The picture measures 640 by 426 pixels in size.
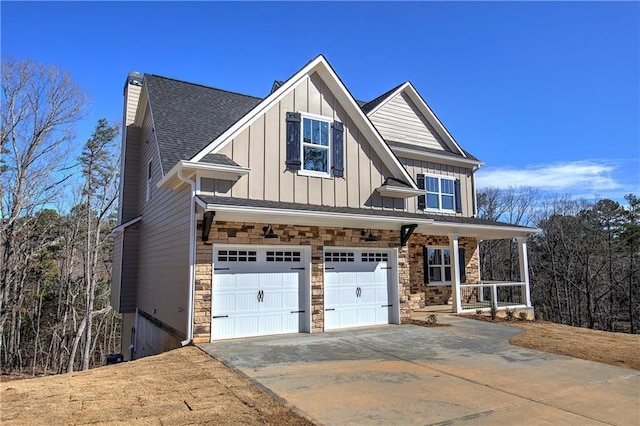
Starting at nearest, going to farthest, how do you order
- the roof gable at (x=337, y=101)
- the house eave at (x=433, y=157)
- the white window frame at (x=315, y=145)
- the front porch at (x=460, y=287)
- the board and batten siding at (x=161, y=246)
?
the board and batten siding at (x=161, y=246) < the roof gable at (x=337, y=101) < the white window frame at (x=315, y=145) < the front porch at (x=460, y=287) < the house eave at (x=433, y=157)

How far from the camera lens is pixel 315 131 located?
10.6 metres

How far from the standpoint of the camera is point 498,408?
459 centimetres

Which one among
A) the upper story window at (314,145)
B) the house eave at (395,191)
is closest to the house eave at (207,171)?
the upper story window at (314,145)

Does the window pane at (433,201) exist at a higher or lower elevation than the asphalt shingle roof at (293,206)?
higher

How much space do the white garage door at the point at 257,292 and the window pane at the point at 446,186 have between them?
806cm

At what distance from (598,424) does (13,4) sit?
568 inches

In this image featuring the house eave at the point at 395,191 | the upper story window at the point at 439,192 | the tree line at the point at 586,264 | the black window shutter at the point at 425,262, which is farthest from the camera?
the tree line at the point at 586,264

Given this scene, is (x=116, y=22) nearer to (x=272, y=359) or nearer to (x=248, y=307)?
(x=248, y=307)

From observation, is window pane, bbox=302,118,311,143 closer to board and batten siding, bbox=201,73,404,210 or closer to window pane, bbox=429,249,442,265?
board and batten siding, bbox=201,73,404,210

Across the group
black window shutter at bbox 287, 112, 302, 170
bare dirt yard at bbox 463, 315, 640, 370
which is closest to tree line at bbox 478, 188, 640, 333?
bare dirt yard at bbox 463, 315, 640, 370

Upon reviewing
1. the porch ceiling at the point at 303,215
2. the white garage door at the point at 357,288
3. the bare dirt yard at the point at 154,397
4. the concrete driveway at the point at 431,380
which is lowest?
the concrete driveway at the point at 431,380

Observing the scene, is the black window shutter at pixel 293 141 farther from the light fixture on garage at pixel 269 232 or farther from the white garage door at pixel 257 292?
the white garage door at pixel 257 292

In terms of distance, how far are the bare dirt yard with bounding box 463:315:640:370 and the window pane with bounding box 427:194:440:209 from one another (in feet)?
17.1

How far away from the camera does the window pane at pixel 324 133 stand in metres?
10.6
